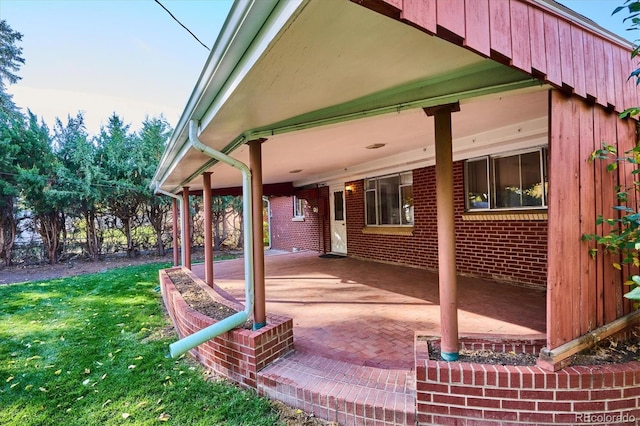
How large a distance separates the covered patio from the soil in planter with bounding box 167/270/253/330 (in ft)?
2.23

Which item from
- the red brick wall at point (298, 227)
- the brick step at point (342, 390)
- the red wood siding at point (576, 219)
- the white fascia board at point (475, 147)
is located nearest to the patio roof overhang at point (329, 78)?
the red wood siding at point (576, 219)

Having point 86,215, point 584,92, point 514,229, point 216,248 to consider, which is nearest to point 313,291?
point 514,229

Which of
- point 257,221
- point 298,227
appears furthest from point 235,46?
point 298,227

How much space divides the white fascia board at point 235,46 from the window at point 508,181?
182 inches

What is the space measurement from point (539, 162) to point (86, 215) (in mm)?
13231

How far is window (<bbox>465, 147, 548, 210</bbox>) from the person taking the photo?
4.61 metres

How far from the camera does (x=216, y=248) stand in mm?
13297

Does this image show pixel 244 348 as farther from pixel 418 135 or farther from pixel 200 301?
pixel 418 135

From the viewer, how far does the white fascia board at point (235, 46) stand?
1337 mm

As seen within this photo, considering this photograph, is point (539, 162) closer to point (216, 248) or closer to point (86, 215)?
point (216, 248)

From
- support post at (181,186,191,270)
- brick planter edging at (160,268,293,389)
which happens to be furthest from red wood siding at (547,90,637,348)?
support post at (181,186,191,270)

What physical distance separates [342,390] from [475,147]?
429 cm

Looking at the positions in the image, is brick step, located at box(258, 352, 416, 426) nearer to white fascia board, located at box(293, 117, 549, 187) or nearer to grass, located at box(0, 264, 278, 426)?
grass, located at box(0, 264, 278, 426)

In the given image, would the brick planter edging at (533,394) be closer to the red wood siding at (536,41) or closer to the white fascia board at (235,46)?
the red wood siding at (536,41)
